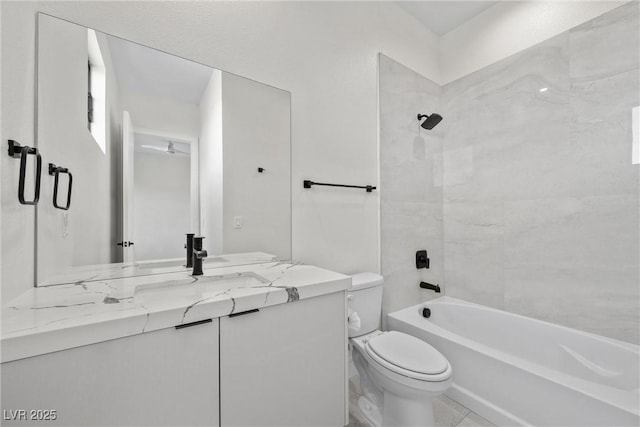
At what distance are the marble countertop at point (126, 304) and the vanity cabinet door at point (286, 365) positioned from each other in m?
0.06

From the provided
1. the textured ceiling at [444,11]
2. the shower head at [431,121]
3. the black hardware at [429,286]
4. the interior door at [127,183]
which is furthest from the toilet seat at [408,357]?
the textured ceiling at [444,11]

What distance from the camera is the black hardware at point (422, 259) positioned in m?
2.24

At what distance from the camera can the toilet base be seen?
1.44 metres

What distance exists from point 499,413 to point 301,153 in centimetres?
184

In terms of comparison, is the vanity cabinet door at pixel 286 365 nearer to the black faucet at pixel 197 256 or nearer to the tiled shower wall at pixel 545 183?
the black faucet at pixel 197 256

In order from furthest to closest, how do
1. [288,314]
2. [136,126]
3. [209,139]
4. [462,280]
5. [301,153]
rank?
[462,280], [301,153], [209,139], [136,126], [288,314]

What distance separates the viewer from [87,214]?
42.2 inches

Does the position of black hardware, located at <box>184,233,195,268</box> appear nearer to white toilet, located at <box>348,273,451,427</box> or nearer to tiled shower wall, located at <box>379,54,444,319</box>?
white toilet, located at <box>348,273,451,427</box>

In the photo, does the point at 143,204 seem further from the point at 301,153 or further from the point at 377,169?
the point at 377,169

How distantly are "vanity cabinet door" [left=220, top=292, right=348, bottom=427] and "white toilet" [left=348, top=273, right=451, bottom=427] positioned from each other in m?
0.33

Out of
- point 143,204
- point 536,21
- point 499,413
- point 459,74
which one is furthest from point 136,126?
point 536,21

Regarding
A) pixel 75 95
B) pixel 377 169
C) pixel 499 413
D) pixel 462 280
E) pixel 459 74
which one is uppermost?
pixel 459 74

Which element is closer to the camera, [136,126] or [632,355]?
[136,126]

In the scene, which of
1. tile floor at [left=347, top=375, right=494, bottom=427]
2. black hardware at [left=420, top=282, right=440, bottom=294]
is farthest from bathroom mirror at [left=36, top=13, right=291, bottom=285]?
black hardware at [left=420, top=282, right=440, bottom=294]
